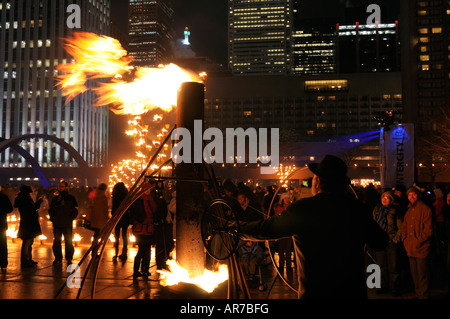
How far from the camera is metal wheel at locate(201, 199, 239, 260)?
4.16 metres

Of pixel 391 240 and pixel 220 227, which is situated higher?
pixel 220 227

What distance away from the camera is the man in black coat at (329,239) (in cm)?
318

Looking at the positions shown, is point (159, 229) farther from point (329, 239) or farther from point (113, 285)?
point (329, 239)

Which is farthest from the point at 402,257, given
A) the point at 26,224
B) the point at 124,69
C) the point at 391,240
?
the point at 26,224

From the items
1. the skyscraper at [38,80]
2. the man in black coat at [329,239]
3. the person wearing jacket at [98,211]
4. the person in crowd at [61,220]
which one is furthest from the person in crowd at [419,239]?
the skyscraper at [38,80]

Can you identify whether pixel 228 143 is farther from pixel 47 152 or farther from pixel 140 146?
pixel 140 146

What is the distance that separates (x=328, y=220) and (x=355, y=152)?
83016mm

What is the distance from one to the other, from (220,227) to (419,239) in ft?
13.9

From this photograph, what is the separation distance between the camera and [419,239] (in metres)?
7.32

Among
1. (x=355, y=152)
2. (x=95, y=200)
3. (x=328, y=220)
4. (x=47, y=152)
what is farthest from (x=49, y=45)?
(x=328, y=220)

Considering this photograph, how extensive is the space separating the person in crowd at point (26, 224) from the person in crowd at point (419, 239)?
7517mm

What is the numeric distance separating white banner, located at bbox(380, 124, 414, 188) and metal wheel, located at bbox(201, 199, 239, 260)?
10476 mm

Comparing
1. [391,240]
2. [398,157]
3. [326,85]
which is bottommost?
[391,240]

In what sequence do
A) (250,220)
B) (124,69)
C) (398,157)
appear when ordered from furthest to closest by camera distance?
(398,157), (124,69), (250,220)
